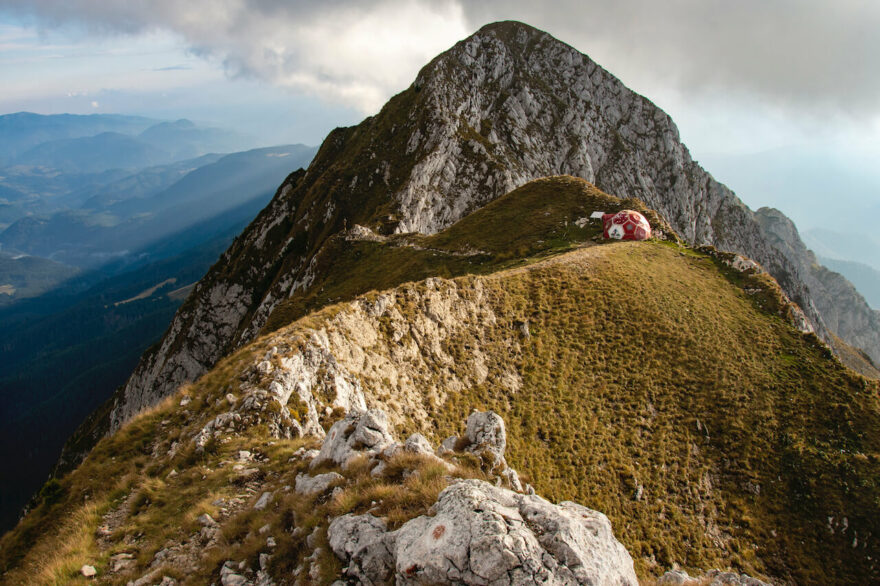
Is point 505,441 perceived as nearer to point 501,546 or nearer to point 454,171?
point 501,546

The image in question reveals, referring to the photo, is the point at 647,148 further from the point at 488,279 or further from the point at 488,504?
the point at 488,504

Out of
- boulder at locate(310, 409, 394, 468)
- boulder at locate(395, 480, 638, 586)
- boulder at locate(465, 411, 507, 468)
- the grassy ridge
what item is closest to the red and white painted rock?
the grassy ridge

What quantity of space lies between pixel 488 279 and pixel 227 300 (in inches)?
3178

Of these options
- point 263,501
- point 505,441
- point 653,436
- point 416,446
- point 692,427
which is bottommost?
point 653,436

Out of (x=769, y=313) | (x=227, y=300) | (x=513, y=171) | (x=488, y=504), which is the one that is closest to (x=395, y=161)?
(x=513, y=171)

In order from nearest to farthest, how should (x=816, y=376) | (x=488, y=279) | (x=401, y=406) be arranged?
(x=401, y=406)
(x=816, y=376)
(x=488, y=279)

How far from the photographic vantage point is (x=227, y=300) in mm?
89938

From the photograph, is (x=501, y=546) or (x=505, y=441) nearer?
(x=501, y=546)

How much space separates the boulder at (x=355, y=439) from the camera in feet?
40.5

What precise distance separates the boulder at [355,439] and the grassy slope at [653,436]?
85.6 inches

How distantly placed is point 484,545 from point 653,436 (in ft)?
64.7

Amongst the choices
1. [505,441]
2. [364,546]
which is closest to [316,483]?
[364,546]

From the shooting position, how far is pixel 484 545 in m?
7.01

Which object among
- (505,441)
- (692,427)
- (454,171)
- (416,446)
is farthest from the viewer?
(454,171)
